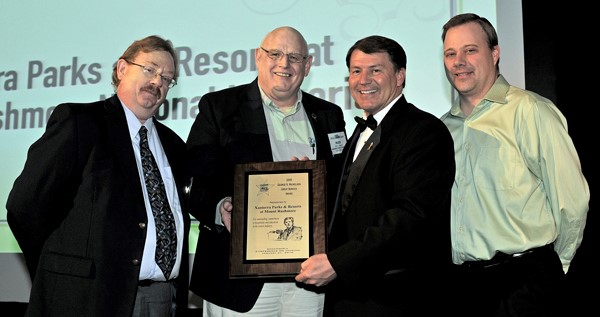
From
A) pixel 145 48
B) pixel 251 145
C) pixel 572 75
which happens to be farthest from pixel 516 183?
pixel 145 48

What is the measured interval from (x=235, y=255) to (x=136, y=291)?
0.46 meters

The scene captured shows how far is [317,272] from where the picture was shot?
269 centimetres

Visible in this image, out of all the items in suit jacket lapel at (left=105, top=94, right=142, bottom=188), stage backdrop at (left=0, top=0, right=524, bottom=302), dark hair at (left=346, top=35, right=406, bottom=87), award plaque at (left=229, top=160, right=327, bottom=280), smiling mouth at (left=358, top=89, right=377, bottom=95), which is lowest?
Result: award plaque at (left=229, top=160, right=327, bottom=280)

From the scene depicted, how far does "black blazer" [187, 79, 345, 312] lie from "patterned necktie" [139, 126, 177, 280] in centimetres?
12

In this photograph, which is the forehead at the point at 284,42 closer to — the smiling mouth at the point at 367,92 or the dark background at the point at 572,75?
the smiling mouth at the point at 367,92

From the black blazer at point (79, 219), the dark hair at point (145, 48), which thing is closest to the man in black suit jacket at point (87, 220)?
the black blazer at point (79, 219)

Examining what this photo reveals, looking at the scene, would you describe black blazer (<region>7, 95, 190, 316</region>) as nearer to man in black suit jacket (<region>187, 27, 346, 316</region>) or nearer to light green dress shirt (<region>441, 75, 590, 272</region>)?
man in black suit jacket (<region>187, 27, 346, 316</region>)

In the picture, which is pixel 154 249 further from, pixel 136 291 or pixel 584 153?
pixel 584 153

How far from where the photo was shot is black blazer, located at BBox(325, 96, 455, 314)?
2.67 m

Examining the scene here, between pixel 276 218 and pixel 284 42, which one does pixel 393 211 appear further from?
pixel 284 42

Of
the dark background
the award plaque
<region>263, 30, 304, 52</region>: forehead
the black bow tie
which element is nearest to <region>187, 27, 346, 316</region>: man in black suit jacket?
<region>263, 30, 304, 52</region>: forehead

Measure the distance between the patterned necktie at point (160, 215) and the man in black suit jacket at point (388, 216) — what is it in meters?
0.69

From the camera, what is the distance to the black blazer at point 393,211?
2668 mm

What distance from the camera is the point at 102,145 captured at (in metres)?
3.04
